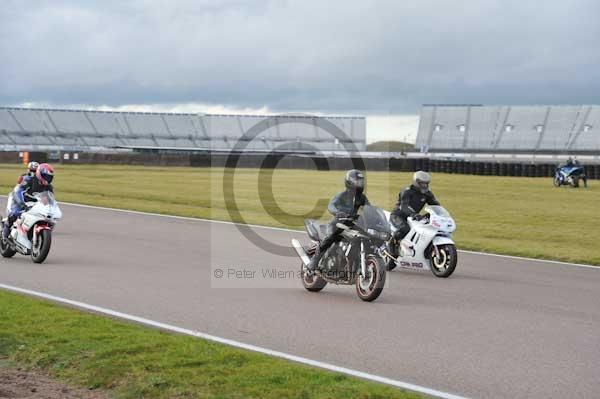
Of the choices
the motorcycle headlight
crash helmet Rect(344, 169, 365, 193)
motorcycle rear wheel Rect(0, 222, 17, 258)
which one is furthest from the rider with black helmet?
motorcycle rear wheel Rect(0, 222, 17, 258)

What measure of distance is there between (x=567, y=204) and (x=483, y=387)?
27.7 m

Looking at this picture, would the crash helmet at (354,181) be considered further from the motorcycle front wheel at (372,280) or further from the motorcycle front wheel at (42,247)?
the motorcycle front wheel at (42,247)

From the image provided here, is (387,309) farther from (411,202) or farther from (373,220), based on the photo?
(411,202)

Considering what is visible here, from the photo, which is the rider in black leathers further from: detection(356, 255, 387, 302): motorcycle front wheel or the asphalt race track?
detection(356, 255, 387, 302): motorcycle front wheel

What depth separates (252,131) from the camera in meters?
103

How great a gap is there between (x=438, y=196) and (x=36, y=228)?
989 inches

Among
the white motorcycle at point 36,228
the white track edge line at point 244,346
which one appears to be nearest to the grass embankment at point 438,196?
the white motorcycle at point 36,228

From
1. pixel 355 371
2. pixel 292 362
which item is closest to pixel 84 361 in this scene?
pixel 292 362

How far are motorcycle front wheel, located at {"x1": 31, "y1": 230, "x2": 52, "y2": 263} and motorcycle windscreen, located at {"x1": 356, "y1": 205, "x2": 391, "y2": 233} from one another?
576 centimetres

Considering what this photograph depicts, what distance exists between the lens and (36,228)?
14398 mm

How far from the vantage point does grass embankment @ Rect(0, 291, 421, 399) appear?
6.53m

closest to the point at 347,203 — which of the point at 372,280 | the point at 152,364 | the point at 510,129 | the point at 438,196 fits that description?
the point at 372,280

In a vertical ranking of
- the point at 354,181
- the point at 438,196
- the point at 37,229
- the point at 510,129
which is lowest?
the point at 37,229

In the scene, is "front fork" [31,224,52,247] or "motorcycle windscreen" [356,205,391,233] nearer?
"motorcycle windscreen" [356,205,391,233]
